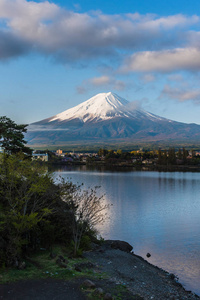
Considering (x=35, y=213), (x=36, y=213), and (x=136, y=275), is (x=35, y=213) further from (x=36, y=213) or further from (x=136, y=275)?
(x=136, y=275)

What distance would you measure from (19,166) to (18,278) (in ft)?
13.0

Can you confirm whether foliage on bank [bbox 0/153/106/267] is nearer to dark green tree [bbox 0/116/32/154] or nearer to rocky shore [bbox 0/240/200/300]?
rocky shore [bbox 0/240/200/300]

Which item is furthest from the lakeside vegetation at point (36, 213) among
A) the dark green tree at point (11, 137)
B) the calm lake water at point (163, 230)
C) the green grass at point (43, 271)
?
the dark green tree at point (11, 137)

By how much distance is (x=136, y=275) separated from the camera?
9.34 metres

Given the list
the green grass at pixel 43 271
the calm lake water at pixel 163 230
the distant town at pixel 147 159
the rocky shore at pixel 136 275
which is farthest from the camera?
the distant town at pixel 147 159

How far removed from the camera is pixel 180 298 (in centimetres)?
787

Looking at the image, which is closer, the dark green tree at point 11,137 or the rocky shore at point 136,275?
the rocky shore at point 136,275

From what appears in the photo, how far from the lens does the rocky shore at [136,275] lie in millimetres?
8000

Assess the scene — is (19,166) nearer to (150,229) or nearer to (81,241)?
(81,241)

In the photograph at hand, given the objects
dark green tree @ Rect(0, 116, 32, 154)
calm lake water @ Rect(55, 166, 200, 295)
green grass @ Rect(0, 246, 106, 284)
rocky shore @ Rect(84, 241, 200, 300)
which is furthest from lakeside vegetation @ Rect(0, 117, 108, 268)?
dark green tree @ Rect(0, 116, 32, 154)

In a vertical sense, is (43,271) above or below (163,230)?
above

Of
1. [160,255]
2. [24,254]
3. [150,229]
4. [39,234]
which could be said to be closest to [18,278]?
[24,254]

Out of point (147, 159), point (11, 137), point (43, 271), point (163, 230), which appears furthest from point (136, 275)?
point (147, 159)

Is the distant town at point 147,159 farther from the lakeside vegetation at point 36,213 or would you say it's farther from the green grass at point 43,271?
the green grass at point 43,271
